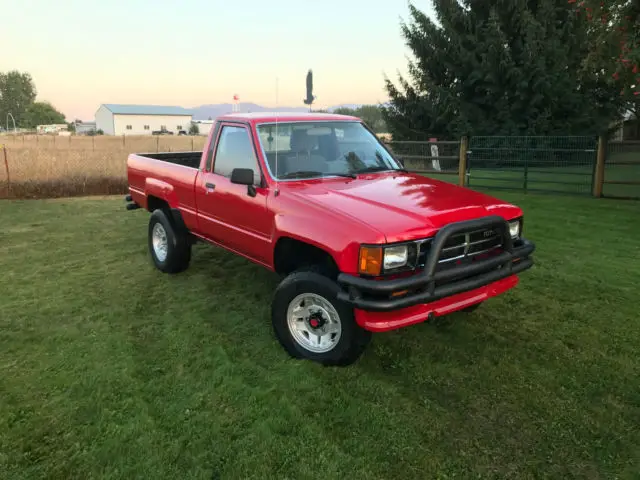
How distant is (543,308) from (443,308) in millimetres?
1907

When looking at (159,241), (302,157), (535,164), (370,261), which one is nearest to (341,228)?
(370,261)

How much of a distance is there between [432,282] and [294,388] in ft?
4.01

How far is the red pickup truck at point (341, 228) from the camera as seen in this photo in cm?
332

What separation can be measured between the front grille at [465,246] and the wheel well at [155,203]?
13.3ft

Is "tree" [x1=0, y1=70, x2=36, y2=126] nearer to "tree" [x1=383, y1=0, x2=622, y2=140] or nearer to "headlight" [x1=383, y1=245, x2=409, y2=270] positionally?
"tree" [x1=383, y1=0, x2=622, y2=140]

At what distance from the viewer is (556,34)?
808 inches

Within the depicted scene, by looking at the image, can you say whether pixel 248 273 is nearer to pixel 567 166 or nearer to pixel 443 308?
pixel 443 308

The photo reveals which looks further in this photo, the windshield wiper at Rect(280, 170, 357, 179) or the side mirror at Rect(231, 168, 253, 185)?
the windshield wiper at Rect(280, 170, 357, 179)

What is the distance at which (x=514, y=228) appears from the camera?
4145 millimetres

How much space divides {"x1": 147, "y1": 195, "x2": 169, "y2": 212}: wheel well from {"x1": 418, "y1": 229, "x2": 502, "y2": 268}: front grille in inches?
160

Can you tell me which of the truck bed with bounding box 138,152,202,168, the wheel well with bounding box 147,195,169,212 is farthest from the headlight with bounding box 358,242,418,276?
the truck bed with bounding box 138,152,202,168

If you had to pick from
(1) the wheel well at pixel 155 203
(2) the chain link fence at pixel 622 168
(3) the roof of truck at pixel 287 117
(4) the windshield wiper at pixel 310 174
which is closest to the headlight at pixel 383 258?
(4) the windshield wiper at pixel 310 174

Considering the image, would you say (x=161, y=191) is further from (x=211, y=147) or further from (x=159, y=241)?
(x=211, y=147)

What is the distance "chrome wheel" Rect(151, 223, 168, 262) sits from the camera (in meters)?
6.21
